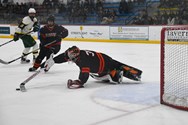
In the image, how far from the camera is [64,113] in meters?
3.20

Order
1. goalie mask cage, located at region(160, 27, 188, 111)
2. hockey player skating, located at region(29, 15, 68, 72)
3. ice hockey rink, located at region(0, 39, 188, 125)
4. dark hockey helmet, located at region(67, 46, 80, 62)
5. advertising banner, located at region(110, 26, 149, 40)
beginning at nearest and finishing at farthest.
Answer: ice hockey rink, located at region(0, 39, 188, 125) < goalie mask cage, located at region(160, 27, 188, 111) < dark hockey helmet, located at region(67, 46, 80, 62) < hockey player skating, located at region(29, 15, 68, 72) < advertising banner, located at region(110, 26, 149, 40)

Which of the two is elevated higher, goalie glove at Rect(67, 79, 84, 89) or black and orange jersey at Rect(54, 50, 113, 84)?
black and orange jersey at Rect(54, 50, 113, 84)

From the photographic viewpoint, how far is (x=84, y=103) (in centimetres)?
356

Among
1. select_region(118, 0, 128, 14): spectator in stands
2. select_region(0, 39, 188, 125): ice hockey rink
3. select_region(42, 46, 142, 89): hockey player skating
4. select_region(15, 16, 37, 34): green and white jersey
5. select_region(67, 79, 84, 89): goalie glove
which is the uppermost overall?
select_region(118, 0, 128, 14): spectator in stands

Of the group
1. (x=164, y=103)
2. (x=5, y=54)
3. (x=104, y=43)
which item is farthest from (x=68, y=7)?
(x=164, y=103)

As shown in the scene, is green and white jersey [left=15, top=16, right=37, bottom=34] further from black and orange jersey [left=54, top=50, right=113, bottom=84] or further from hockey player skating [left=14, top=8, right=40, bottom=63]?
black and orange jersey [left=54, top=50, right=113, bottom=84]

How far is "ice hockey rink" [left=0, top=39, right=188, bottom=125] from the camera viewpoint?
117 inches

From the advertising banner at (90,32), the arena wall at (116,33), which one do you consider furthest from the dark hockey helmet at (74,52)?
the advertising banner at (90,32)

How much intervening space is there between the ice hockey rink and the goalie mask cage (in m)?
0.14

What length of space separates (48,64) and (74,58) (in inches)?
38.5

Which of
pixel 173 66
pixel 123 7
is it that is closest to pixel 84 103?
pixel 173 66

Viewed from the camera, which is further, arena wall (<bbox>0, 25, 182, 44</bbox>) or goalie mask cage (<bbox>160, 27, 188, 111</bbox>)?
arena wall (<bbox>0, 25, 182, 44</bbox>)

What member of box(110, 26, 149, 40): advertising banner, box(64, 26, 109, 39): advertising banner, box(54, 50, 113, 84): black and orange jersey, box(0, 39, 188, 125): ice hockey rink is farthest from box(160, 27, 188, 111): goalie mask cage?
box(64, 26, 109, 39): advertising banner

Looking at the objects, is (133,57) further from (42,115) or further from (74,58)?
(42,115)
